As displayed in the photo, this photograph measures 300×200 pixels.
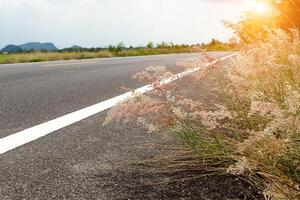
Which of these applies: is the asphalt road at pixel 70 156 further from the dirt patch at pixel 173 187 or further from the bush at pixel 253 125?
the bush at pixel 253 125

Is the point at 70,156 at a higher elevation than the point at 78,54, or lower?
higher

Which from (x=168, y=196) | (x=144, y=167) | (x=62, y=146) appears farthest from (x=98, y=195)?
(x=62, y=146)

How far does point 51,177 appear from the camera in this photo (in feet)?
7.32

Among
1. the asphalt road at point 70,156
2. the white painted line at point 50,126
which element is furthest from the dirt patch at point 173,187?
the white painted line at point 50,126

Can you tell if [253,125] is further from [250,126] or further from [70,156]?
[70,156]

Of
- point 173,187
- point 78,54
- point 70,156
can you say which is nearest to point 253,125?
point 173,187

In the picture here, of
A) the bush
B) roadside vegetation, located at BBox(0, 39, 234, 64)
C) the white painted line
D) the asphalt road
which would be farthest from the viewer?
roadside vegetation, located at BBox(0, 39, 234, 64)

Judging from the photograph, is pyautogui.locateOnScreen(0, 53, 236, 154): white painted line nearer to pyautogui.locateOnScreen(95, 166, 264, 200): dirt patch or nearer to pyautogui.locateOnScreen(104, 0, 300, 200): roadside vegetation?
pyautogui.locateOnScreen(104, 0, 300, 200): roadside vegetation

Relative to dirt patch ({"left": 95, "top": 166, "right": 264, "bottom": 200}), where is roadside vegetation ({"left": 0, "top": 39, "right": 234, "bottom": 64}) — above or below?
below

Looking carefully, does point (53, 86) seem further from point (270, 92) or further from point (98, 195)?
point (98, 195)

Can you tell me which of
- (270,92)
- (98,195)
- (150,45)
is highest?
(270,92)

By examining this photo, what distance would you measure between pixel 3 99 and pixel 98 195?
332 centimetres

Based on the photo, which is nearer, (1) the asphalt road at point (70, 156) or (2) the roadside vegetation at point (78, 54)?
(1) the asphalt road at point (70, 156)

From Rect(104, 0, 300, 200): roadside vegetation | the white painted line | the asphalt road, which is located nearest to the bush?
Rect(104, 0, 300, 200): roadside vegetation
